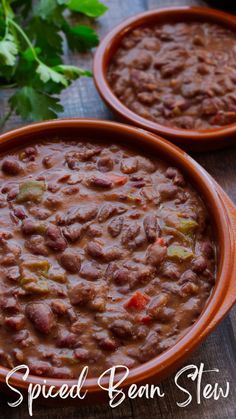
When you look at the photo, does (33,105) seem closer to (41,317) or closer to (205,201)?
(205,201)

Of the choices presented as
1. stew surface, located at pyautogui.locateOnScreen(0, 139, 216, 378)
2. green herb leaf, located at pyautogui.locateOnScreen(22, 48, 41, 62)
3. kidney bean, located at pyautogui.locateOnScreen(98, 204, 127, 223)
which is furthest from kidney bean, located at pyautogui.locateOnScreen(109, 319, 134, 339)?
green herb leaf, located at pyautogui.locateOnScreen(22, 48, 41, 62)

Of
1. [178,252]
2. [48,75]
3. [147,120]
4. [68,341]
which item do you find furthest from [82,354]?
[48,75]

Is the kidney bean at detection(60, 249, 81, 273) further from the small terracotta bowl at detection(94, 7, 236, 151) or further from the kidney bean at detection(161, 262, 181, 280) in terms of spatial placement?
the small terracotta bowl at detection(94, 7, 236, 151)

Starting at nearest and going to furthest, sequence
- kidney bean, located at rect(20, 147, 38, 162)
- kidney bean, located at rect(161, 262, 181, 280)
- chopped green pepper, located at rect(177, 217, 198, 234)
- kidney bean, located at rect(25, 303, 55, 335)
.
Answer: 1. kidney bean, located at rect(25, 303, 55, 335)
2. kidney bean, located at rect(161, 262, 181, 280)
3. chopped green pepper, located at rect(177, 217, 198, 234)
4. kidney bean, located at rect(20, 147, 38, 162)

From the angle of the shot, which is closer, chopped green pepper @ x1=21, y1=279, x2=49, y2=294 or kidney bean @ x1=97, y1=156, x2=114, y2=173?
chopped green pepper @ x1=21, y1=279, x2=49, y2=294

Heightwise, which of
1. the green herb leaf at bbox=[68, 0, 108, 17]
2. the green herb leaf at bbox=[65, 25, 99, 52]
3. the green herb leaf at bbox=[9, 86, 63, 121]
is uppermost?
the green herb leaf at bbox=[68, 0, 108, 17]

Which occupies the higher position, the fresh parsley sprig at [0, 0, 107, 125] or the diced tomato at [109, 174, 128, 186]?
the fresh parsley sprig at [0, 0, 107, 125]

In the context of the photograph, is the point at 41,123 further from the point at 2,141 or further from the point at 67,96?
the point at 67,96
